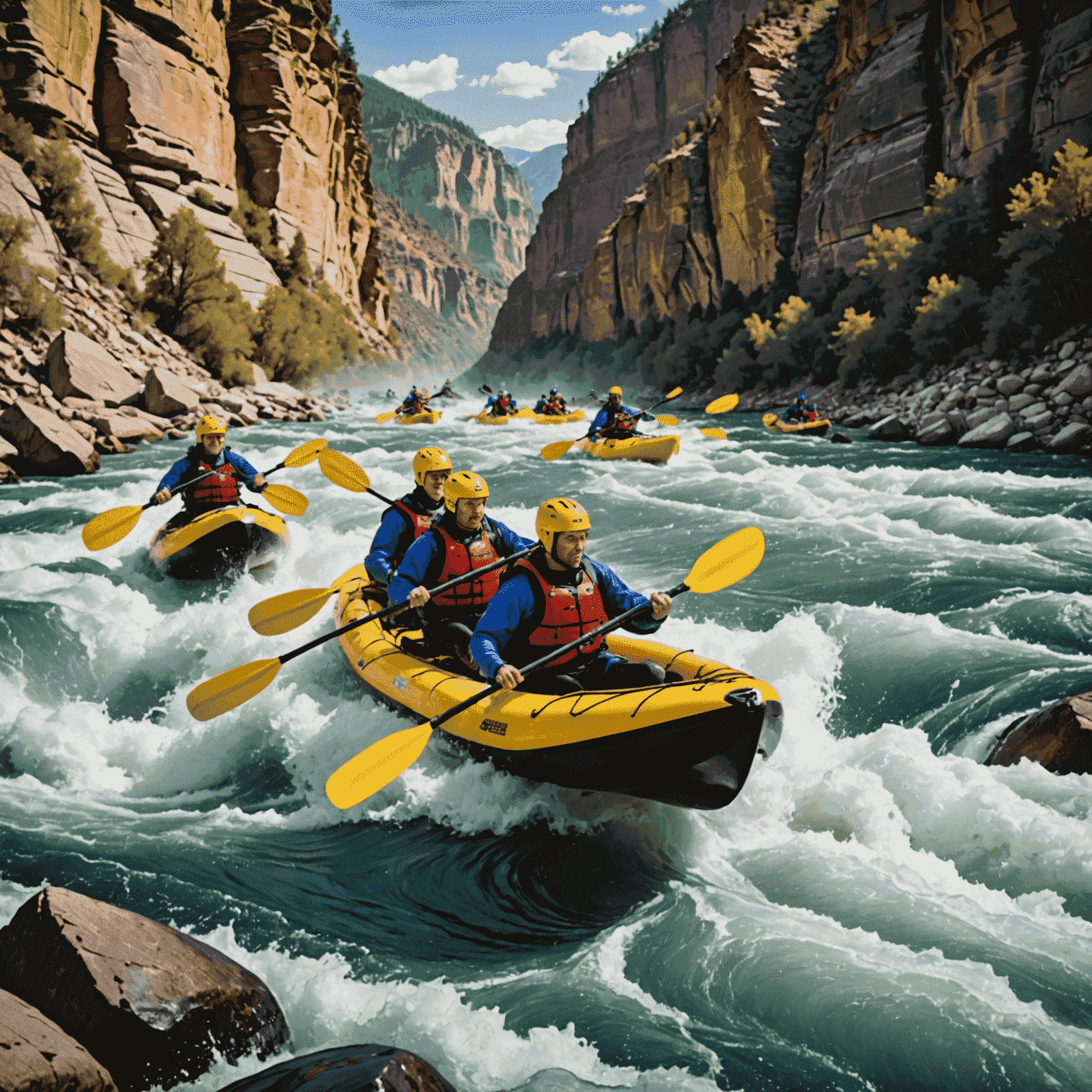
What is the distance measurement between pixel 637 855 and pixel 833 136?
32.5 metres

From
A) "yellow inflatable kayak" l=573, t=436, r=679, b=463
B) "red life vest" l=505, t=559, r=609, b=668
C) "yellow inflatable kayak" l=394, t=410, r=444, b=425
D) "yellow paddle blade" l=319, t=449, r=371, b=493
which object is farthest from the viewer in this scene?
"yellow inflatable kayak" l=394, t=410, r=444, b=425

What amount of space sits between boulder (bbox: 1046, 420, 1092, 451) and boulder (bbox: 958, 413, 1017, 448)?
3.19 feet

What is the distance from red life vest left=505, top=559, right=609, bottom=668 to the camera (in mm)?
3570

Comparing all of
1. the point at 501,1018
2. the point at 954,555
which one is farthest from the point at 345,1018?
the point at 954,555

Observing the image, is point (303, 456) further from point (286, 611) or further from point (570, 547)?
point (570, 547)

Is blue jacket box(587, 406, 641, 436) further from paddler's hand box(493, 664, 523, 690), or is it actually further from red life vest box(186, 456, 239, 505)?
paddler's hand box(493, 664, 523, 690)

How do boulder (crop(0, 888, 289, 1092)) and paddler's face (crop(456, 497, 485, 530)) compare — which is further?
paddler's face (crop(456, 497, 485, 530))

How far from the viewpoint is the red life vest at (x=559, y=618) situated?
3570 millimetres

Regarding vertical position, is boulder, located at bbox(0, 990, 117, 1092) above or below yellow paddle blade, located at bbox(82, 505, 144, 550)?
below

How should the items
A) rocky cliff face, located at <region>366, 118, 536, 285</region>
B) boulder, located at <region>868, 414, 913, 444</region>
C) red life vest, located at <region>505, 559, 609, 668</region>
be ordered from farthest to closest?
rocky cliff face, located at <region>366, 118, 536, 285</region> → boulder, located at <region>868, 414, 913, 444</region> → red life vest, located at <region>505, 559, 609, 668</region>

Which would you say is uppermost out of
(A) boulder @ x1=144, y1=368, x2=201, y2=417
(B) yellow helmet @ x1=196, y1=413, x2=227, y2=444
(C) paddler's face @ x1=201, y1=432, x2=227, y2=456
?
(A) boulder @ x1=144, y1=368, x2=201, y2=417

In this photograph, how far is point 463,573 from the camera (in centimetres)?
441

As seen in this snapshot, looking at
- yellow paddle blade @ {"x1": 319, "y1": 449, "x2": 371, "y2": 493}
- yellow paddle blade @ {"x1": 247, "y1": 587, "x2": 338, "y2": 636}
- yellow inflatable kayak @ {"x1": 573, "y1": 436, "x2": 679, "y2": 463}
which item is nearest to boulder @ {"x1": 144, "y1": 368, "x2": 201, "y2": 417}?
yellow inflatable kayak @ {"x1": 573, "y1": 436, "x2": 679, "y2": 463}

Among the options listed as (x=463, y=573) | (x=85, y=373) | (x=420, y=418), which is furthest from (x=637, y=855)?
(x=420, y=418)
